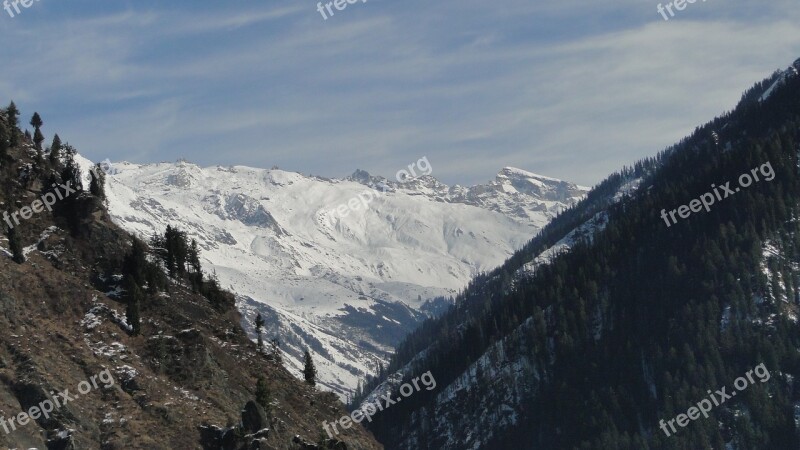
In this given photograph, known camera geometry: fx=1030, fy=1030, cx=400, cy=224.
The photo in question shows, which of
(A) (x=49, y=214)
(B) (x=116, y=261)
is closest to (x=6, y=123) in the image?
(A) (x=49, y=214)

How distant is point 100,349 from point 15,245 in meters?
13.9

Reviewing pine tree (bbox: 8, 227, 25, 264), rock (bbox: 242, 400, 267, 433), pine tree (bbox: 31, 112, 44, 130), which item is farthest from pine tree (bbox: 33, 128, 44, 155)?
A: rock (bbox: 242, 400, 267, 433)

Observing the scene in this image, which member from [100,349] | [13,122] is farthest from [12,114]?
[100,349]

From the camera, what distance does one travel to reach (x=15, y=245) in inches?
4112

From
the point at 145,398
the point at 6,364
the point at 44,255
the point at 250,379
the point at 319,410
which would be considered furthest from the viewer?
the point at 319,410

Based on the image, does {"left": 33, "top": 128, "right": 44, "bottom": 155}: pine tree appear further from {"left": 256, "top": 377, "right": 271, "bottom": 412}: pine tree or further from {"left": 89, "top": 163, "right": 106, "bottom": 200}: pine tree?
{"left": 256, "top": 377, "right": 271, "bottom": 412}: pine tree

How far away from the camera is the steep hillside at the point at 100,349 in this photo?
303 feet

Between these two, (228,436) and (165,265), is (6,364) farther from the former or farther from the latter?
(165,265)

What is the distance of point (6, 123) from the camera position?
409ft

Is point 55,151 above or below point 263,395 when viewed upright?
above

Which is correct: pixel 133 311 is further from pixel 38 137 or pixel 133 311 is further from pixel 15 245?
pixel 38 137

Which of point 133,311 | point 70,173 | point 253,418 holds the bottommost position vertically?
point 253,418

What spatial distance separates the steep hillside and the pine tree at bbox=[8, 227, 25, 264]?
0.14 m

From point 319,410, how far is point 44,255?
42.1 metres
